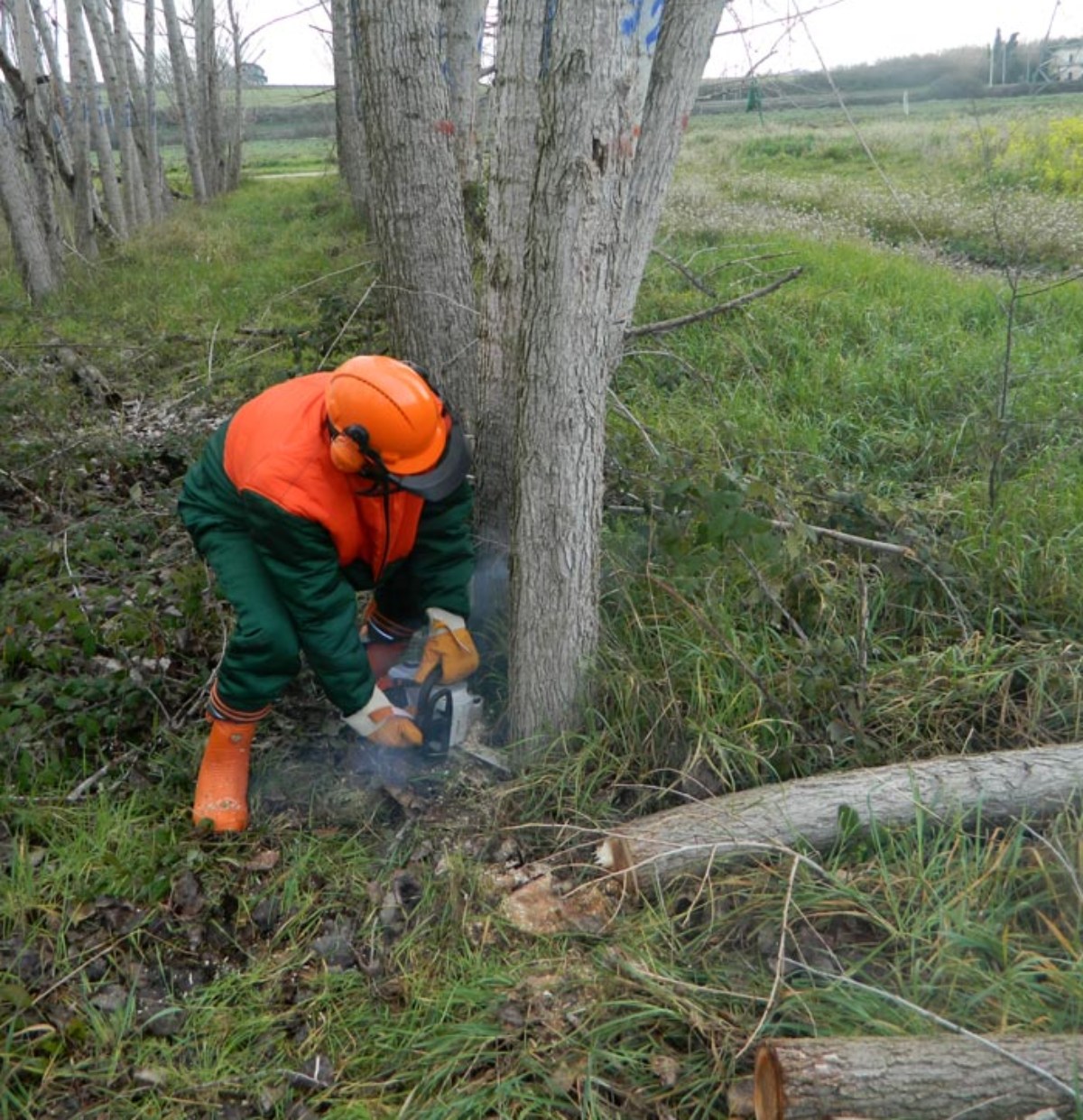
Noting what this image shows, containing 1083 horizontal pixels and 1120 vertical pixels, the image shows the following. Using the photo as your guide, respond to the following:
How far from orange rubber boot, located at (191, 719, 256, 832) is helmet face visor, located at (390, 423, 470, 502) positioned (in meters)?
0.98

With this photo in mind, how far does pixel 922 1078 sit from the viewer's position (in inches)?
71.9

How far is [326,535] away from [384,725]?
2.22 ft

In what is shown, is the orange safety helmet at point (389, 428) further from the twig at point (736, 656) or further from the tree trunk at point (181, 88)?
the tree trunk at point (181, 88)

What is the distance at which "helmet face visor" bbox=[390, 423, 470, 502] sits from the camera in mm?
2629

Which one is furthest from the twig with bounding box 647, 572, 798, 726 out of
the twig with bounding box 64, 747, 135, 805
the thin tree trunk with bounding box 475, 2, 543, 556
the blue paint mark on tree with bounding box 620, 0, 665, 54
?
the twig with bounding box 64, 747, 135, 805

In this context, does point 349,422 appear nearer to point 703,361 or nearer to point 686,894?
point 686,894

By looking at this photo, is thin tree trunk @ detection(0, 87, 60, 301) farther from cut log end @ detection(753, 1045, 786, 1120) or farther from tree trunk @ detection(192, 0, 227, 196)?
tree trunk @ detection(192, 0, 227, 196)

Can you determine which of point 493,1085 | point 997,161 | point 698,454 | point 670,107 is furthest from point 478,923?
point 997,161

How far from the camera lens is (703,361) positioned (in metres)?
5.41

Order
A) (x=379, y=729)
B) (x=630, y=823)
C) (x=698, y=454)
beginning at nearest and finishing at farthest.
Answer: (x=630, y=823) < (x=379, y=729) < (x=698, y=454)

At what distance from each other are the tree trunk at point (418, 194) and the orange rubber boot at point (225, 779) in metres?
1.58

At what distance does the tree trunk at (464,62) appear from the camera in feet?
22.7

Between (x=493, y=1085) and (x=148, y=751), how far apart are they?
171 cm

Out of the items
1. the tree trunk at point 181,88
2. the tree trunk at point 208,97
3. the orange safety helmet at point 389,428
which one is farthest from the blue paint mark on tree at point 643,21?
the tree trunk at point 208,97
